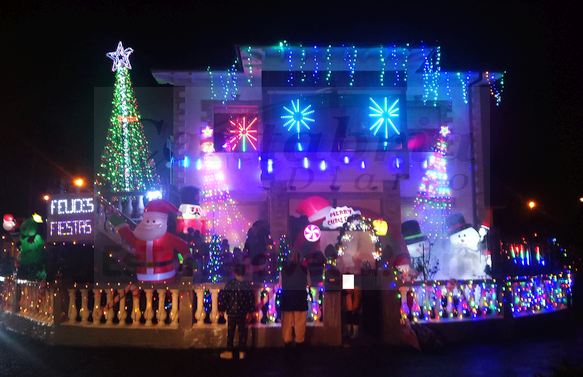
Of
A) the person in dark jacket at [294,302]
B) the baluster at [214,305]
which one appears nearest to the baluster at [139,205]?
the baluster at [214,305]

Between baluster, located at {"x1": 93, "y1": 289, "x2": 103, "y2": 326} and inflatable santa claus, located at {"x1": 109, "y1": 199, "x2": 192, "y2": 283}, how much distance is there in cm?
133

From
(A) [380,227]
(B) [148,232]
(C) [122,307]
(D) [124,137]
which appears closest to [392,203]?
(A) [380,227]

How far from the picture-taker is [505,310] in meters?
8.19

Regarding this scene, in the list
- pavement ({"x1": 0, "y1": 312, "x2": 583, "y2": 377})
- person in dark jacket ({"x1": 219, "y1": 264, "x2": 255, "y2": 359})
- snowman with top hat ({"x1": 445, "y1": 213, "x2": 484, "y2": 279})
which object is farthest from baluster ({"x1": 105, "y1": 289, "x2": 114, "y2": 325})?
snowman with top hat ({"x1": 445, "y1": 213, "x2": 484, "y2": 279})

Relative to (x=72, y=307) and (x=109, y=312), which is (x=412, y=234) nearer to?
(x=109, y=312)

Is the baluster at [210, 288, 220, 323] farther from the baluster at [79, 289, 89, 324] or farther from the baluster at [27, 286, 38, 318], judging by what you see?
→ the baluster at [27, 286, 38, 318]

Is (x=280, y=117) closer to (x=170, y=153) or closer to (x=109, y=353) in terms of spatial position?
(x=170, y=153)

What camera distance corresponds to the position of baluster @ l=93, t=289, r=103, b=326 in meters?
7.96

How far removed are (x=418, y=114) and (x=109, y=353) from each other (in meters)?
12.4

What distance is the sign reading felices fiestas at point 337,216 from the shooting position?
42.5 ft

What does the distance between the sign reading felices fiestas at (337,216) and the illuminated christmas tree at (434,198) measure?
3319mm

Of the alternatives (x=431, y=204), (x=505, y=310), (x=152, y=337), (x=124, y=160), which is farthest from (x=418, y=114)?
(x=152, y=337)

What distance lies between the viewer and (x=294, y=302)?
6949 mm

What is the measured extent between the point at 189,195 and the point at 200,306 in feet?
20.7
